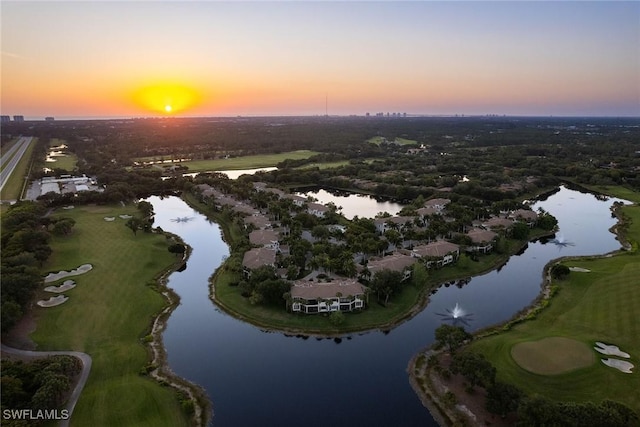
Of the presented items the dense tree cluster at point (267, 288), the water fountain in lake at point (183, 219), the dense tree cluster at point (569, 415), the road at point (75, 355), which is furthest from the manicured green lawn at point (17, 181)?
the dense tree cluster at point (569, 415)

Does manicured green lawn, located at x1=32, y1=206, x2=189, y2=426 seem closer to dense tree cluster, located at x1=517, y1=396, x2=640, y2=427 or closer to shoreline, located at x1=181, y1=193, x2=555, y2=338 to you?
shoreline, located at x1=181, y1=193, x2=555, y2=338

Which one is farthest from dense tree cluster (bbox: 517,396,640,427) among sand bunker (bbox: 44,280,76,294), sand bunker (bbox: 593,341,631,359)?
sand bunker (bbox: 44,280,76,294)

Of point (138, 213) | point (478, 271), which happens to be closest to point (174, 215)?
point (138, 213)

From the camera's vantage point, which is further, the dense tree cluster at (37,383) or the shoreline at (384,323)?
the shoreline at (384,323)

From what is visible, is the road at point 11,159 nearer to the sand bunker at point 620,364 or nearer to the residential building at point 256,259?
the residential building at point 256,259

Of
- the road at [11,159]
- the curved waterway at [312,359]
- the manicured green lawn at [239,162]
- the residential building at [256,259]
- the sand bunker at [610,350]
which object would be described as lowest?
the curved waterway at [312,359]

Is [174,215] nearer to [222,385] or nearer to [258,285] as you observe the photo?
[258,285]
